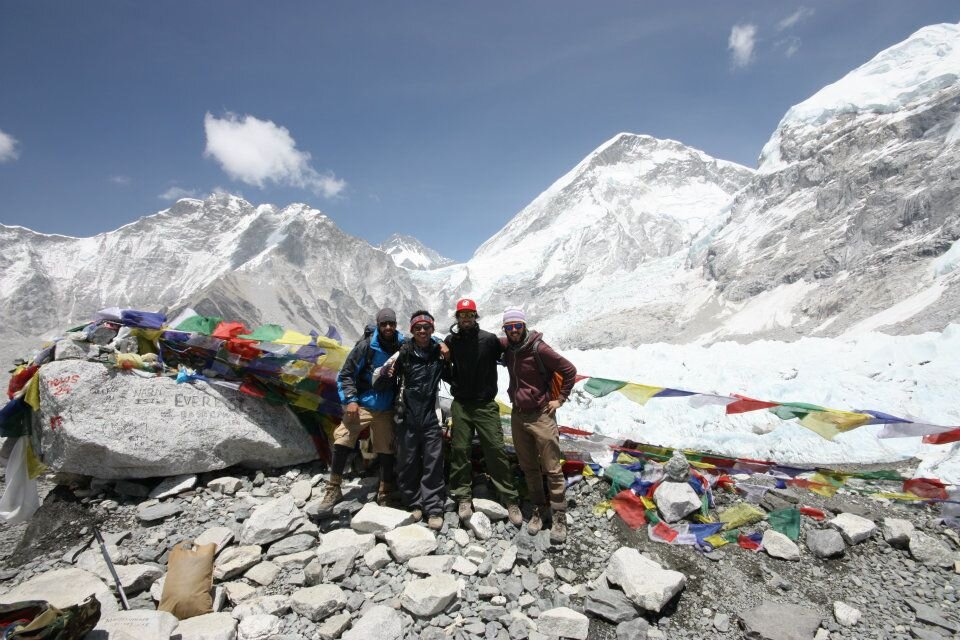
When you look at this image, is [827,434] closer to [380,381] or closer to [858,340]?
[380,381]

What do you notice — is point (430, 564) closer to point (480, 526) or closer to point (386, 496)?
point (480, 526)

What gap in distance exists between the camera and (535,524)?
A: 4324 millimetres

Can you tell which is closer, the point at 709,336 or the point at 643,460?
the point at 643,460

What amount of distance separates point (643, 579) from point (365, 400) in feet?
9.53

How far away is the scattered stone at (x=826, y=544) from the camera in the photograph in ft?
13.2

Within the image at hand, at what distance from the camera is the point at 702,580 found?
3.80 metres

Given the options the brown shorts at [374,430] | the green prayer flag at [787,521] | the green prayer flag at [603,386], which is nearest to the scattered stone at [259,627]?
the brown shorts at [374,430]

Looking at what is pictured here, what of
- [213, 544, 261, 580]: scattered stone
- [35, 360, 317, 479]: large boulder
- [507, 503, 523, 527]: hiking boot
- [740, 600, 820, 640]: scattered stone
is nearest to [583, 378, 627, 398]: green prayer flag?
[507, 503, 523, 527]: hiking boot

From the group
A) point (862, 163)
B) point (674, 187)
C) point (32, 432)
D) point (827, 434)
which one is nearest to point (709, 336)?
point (862, 163)

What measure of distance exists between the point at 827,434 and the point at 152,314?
868 centimetres

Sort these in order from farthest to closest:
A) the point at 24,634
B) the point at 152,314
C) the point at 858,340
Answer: the point at 858,340 → the point at 152,314 → the point at 24,634

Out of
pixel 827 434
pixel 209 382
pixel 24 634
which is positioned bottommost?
pixel 827 434

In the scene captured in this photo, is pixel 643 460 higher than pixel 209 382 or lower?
lower

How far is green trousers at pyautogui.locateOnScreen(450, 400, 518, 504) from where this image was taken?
448cm
